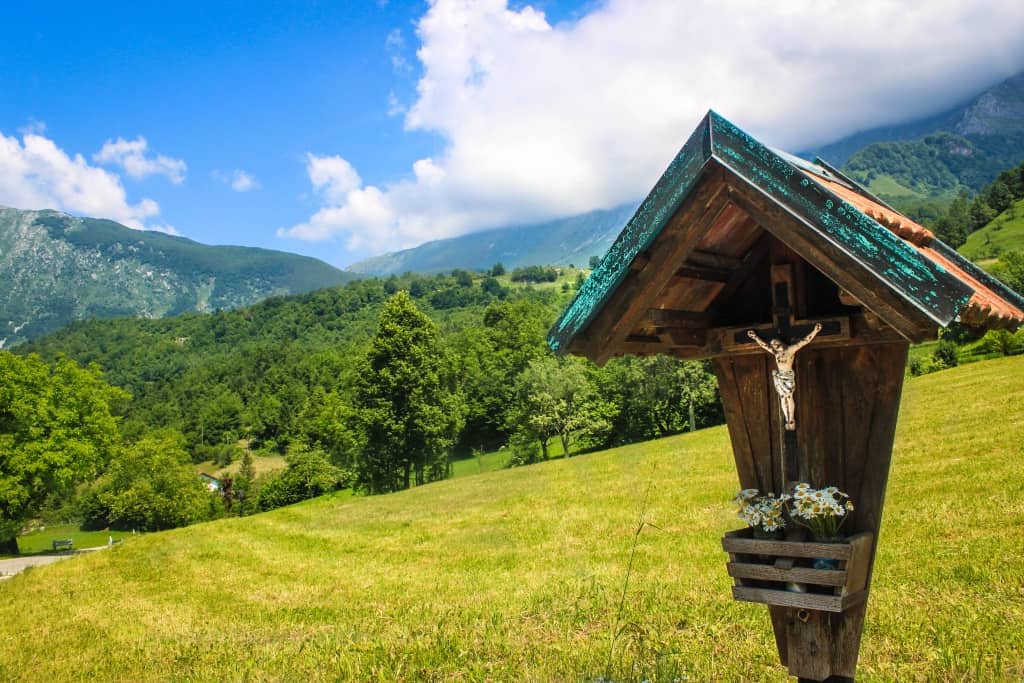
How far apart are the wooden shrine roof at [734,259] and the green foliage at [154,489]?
83.7 metres

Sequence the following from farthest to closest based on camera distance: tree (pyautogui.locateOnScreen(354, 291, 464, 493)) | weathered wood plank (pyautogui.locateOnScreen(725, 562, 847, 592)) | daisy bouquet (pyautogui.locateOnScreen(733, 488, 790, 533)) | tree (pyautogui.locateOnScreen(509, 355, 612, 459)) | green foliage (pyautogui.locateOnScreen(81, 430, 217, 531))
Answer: green foliage (pyautogui.locateOnScreen(81, 430, 217, 531))
tree (pyautogui.locateOnScreen(509, 355, 612, 459))
tree (pyautogui.locateOnScreen(354, 291, 464, 493))
daisy bouquet (pyautogui.locateOnScreen(733, 488, 790, 533))
weathered wood plank (pyautogui.locateOnScreen(725, 562, 847, 592))

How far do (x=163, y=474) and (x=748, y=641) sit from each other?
84.8 m

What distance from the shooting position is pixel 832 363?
464 centimetres

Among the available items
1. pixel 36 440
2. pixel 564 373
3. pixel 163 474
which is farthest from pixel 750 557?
pixel 163 474

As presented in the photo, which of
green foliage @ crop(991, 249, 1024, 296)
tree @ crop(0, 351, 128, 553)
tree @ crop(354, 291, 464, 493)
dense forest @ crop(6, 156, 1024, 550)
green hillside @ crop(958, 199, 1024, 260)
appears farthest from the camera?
Answer: green hillside @ crop(958, 199, 1024, 260)

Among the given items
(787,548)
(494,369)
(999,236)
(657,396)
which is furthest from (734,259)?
(999,236)

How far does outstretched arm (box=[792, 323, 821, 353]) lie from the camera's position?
4346 millimetres

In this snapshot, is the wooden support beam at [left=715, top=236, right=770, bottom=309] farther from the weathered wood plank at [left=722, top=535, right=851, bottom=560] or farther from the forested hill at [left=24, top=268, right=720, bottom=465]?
the forested hill at [left=24, top=268, right=720, bottom=465]

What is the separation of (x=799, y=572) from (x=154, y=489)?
87814mm

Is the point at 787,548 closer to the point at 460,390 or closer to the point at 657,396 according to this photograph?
the point at 657,396

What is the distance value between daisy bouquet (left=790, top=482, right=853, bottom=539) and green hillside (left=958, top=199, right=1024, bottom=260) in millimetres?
84085

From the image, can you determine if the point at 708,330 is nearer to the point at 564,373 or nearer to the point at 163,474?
the point at 564,373

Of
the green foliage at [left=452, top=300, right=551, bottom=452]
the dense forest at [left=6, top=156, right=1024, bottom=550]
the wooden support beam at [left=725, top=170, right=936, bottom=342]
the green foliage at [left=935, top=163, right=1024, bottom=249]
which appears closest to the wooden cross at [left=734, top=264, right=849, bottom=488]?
the wooden support beam at [left=725, top=170, right=936, bottom=342]

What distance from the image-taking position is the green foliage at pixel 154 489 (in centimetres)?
7912
